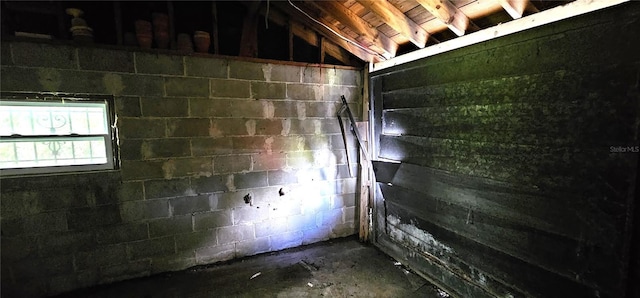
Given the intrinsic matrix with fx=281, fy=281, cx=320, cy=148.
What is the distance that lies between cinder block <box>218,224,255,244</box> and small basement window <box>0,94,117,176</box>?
1.19 m

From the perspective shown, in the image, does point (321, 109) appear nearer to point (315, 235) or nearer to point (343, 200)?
point (343, 200)

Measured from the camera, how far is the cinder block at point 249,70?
283cm

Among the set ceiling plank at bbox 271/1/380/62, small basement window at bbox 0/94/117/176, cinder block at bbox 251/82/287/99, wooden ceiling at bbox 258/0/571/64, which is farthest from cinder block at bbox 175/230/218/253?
ceiling plank at bbox 271/1/380/62

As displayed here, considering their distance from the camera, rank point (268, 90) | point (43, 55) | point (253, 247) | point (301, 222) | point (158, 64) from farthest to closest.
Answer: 1. point (301, 222)
2. point (253, 247)
3. point (268, 90)
4. point (158, 64)
5. point (43, 55)

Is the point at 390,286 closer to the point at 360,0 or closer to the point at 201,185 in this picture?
the point at 201,185

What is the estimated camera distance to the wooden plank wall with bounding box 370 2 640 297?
57.9 inches

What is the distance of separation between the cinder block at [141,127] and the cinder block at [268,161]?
908mm

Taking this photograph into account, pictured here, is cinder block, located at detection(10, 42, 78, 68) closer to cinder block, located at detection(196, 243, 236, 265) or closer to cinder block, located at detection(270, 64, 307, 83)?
cinder block, located at detection(270, 64, 307, 83)

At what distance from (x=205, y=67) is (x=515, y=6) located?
8.29 feet

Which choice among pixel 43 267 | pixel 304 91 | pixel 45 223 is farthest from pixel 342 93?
pixel 43 267

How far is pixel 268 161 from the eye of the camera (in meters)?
3.07

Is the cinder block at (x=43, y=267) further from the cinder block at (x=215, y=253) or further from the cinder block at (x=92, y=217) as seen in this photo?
the cinder block at (x=215, y=253)

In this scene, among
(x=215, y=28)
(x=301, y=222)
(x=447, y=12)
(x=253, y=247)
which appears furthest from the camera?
(x=301, y=222)

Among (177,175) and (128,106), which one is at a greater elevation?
(128,106)
